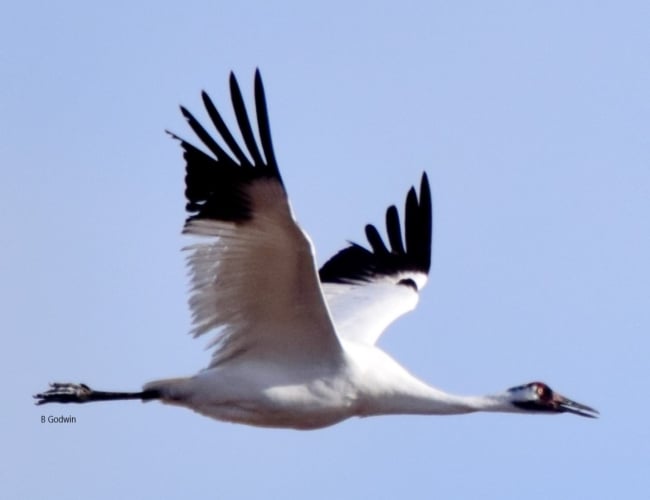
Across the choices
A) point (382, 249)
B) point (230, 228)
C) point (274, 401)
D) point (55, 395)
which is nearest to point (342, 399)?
point (274, 401)

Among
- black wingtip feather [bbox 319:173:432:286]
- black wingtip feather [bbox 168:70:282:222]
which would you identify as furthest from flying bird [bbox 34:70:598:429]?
black wingtip feather [bbox 319:173:432:286]

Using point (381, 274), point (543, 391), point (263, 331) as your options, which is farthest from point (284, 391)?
point (381, 274)

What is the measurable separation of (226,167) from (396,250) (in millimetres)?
5584

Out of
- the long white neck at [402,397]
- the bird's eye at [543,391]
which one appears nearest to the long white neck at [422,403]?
the long white neck at [402,397]

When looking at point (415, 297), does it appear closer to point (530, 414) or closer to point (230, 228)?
point (530, 414)

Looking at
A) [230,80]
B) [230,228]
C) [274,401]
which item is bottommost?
[274,401]

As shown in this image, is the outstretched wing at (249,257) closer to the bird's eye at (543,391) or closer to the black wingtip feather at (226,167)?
the black wingtip feather at (226,167)

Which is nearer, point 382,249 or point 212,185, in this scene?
point 212,185

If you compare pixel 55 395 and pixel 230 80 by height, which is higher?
pixel 230 80

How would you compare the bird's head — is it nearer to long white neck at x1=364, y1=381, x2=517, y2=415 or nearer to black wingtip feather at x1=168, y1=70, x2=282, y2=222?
long white neck at x1=364, y1=381, x2=517, y2=415

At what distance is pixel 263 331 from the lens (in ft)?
60.0

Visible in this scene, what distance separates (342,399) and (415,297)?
371 centimetres

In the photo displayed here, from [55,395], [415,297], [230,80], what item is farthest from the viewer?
[415,297]

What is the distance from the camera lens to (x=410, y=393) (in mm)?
18719
